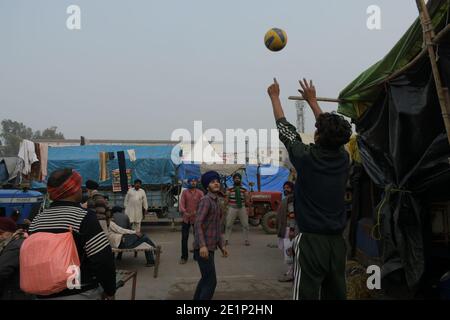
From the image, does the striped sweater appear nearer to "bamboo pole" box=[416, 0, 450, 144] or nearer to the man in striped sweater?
the man in striped sweater

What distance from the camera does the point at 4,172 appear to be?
10641 millimetres

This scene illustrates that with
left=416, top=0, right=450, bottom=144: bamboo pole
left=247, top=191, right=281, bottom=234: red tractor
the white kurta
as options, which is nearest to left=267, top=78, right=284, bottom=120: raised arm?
left=416, top=0, right=450, bottom=144: bamboo pole

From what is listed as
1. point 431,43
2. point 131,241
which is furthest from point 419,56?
point 131,241

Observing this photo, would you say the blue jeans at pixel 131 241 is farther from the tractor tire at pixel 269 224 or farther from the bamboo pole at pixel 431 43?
the tractor tire at pixel 269 224

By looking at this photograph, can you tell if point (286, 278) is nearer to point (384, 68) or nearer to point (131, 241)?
point (131, 241)

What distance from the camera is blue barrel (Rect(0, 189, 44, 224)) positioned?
27.7ft

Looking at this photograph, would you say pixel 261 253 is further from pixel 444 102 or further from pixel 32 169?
pixel 32 169

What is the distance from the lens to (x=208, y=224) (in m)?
4.35

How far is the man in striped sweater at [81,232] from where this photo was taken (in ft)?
7.47

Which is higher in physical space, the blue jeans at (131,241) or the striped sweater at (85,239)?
the striped sweater at (85,239)

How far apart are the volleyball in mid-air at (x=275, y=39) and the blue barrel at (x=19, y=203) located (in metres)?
6.96

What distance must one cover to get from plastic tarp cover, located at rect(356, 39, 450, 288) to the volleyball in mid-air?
1.48 m

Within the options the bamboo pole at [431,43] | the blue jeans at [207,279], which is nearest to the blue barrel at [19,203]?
the blue jeans at [207,279]
